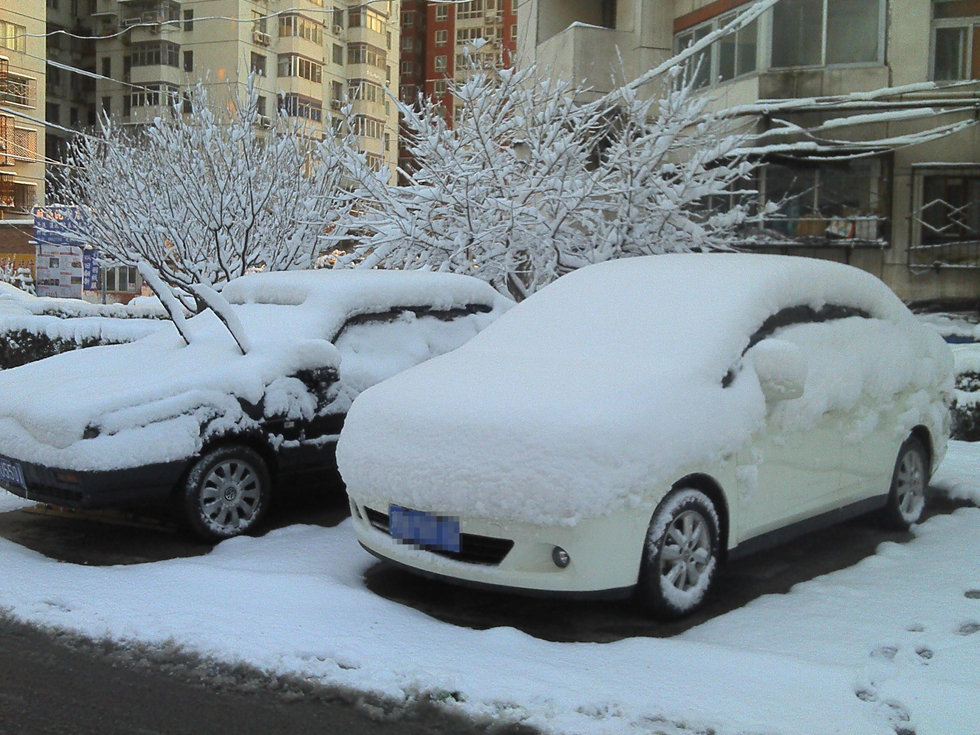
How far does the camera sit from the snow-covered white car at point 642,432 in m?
4.47

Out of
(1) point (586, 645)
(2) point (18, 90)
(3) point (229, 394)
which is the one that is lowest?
(1) point (586, 645)

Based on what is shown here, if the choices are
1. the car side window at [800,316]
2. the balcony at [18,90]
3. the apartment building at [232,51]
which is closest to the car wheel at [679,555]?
the car side window at [800,316]

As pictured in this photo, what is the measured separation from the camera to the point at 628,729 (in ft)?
11.8

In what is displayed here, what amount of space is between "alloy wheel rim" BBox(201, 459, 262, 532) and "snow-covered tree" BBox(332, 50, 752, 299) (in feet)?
17.9

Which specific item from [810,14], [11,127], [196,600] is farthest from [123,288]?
[196,600]

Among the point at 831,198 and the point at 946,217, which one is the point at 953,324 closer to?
the point at 946,217

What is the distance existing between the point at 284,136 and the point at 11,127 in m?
41.7

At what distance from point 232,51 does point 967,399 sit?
54.9 metres

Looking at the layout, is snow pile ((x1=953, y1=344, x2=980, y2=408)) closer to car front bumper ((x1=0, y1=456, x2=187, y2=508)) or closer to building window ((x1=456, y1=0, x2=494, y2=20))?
car front bumper ((x1=0, y1=456, x2=187, y2=508))

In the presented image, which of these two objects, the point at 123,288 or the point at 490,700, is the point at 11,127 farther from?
the point at 490,700

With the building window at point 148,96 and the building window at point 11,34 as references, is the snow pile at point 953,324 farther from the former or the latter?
the building window at point 11,34

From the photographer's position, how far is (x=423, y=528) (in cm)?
475

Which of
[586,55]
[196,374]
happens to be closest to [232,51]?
[586,55]

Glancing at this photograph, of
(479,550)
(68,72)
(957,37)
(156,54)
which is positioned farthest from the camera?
(68,72)
